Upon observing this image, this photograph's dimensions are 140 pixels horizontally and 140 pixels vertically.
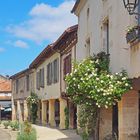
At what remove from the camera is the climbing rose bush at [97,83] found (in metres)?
14.1

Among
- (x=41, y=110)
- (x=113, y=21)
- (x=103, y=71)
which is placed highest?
Result: (x=113, y=21)

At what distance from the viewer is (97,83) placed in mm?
14617

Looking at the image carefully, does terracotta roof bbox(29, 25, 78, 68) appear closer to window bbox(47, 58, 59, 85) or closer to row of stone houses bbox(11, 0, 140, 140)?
row of stone houses bbox(11, 0, 140, 140)

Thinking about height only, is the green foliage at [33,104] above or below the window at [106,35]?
below

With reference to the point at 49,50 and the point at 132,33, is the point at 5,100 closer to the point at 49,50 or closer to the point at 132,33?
the point at 49,50

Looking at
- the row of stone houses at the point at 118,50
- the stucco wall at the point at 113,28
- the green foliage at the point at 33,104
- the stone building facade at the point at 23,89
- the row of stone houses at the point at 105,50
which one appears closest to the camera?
the row of stone houses at the point at 118,50

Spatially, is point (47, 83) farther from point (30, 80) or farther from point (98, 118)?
point (98, 118)

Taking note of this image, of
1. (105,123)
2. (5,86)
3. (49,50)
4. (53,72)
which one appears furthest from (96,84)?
(5,86)

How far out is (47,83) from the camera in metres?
34.8

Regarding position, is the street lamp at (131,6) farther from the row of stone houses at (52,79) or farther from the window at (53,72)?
the window at (53,72)

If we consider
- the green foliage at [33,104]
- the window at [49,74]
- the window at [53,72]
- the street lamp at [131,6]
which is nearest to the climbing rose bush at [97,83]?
the street lamp at [131,6]

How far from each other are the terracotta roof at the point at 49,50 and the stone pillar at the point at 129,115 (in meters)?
10.7

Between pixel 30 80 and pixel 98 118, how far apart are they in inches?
1038

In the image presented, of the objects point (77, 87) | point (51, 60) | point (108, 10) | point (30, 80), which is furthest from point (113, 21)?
point (30, 80)
